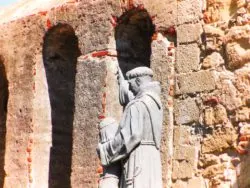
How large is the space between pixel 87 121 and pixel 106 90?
0.46 meters

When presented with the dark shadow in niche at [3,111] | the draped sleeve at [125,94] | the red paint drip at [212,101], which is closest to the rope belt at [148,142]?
the draped sleeve at [125,94]

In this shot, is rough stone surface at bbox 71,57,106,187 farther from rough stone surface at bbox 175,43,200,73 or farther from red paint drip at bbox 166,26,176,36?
rough stone surface at bbox 175,43,200,73

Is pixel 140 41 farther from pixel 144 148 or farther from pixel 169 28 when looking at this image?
pixel 144 148

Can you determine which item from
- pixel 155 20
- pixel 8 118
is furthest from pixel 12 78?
pixel 155 20

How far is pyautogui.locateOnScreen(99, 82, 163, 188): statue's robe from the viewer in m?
9.07

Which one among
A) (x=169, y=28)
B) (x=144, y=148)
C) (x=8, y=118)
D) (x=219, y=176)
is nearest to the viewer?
(x=144, y=148)

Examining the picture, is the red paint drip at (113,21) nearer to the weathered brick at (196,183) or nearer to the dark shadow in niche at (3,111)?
the weathered brick at (196,183)

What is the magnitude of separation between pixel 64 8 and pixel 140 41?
1.13 metres

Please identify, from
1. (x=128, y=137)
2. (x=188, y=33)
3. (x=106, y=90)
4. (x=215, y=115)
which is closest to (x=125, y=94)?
(x=128, y=137)

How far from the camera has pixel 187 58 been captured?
1092 cm

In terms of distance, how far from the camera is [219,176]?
10289mm

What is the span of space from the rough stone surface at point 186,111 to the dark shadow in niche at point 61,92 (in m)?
2.50

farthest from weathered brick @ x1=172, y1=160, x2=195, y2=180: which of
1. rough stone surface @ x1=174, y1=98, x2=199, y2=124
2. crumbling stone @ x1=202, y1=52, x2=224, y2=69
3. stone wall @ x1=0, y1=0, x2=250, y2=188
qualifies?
crumbling stone @ x1=202, y1=52, x2=224, y2=69

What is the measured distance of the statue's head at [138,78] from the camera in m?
9.36
